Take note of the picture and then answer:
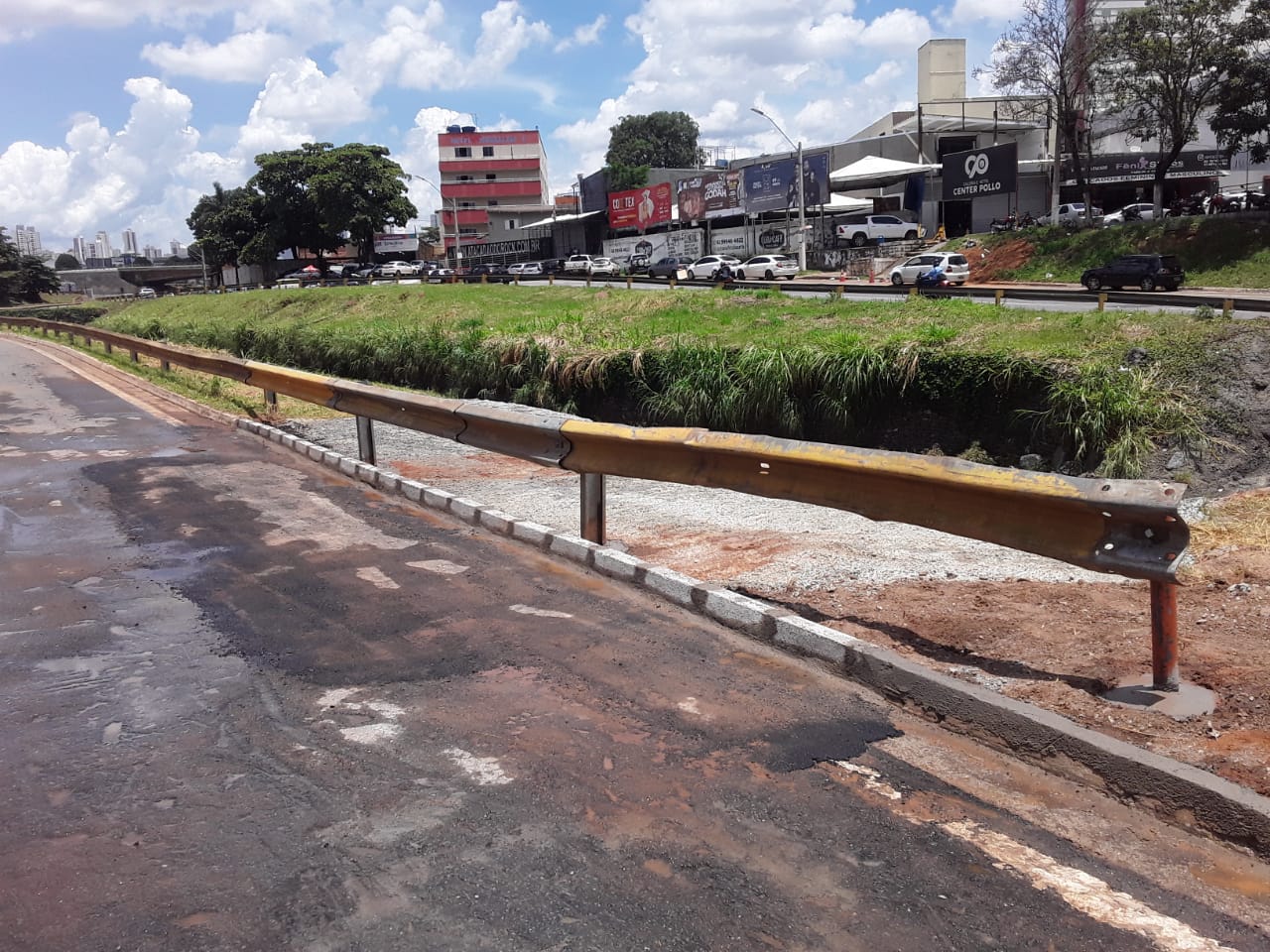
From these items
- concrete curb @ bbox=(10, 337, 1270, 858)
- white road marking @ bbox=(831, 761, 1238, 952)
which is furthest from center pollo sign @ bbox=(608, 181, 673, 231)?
white road marking @ bbox=(831, 761, 1238, 952)

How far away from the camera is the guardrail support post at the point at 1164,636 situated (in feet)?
15.0

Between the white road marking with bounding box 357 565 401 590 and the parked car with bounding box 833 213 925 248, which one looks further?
the parked car with bounding box 833 213 925 248

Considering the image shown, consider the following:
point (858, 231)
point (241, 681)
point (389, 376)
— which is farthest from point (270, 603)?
point (858, 231)

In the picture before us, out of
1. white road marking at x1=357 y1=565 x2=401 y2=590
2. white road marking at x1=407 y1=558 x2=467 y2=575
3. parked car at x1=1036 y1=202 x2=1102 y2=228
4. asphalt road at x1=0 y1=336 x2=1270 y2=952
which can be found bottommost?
asphalt road at x1=0 y1=336 x2=1270 y2=952

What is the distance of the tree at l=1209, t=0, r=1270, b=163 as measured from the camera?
38.1 metres

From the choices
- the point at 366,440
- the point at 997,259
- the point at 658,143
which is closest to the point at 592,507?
the point at 366,440

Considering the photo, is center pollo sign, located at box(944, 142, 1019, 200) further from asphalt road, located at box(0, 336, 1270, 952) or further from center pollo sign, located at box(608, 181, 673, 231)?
asphalt road, located at box(0, 336, 1270, 952)

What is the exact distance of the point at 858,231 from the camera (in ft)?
182

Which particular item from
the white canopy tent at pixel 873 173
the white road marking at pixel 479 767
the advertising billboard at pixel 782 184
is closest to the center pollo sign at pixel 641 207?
the advertising billboard at pixel 782 184

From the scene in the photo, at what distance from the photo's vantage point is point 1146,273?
34000mm

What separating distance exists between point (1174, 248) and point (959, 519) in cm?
3997

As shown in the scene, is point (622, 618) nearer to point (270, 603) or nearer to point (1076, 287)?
point (270, 603)

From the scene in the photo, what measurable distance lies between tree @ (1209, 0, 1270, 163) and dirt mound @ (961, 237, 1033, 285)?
8.62 meters

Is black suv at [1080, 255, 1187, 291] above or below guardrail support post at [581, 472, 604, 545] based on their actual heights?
above
